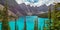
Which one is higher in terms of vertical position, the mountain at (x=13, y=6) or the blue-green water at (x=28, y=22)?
the mountain at (x=13, y=6)

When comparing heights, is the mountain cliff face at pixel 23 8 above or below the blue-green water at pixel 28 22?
above

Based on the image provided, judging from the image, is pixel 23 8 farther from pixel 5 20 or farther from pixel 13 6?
pixel 5 20

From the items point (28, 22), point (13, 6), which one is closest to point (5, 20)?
point (13, 6)

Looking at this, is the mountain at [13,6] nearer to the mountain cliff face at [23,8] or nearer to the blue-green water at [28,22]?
the mountain cliff face at [23,8]

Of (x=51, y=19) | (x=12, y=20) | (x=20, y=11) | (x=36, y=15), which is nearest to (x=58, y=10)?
(x=51, y=19)

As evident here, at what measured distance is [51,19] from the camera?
2.29 metres

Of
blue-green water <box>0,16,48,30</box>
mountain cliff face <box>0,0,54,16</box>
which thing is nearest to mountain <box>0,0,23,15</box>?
mountain cliff face <box>0,0,54,16</box>

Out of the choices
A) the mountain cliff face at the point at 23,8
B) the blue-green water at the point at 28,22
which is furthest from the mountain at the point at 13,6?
the blue-green water at the point at 28,22

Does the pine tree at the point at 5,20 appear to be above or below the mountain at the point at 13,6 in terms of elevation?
below

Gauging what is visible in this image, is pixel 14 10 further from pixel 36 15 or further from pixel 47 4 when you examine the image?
pixel 47 4

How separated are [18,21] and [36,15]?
319mm

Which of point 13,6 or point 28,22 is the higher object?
point 13,6

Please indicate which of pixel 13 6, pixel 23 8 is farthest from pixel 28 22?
pixel 13 6

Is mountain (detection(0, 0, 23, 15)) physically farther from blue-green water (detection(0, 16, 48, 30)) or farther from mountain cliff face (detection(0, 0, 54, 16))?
blue-green water (detection(0, 16, 48, 30))
